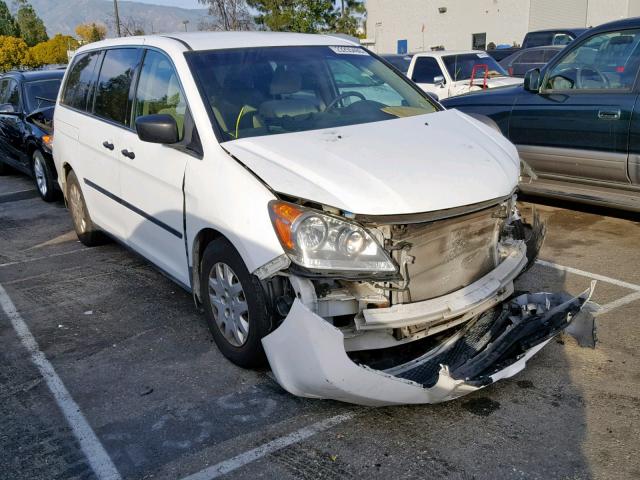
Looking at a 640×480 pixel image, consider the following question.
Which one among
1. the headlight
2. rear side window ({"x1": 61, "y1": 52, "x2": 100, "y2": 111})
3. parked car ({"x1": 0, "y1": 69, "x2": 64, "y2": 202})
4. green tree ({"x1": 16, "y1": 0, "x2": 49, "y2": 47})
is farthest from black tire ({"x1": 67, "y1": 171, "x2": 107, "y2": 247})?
green tree ({"x1": 16, "y1": 0, "x2": 49, "y2": 47})

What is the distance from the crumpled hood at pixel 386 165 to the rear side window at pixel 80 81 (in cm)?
264

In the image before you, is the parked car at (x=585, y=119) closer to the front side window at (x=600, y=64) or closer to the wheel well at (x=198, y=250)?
the front side window at (x=600, y=64)

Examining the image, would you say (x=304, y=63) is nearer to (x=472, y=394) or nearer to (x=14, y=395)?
(x=472, y=394)

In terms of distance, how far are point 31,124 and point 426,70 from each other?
787 centimetres

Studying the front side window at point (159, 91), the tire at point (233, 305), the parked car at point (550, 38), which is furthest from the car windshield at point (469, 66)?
the tire at point (233, 305)

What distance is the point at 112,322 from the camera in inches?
184

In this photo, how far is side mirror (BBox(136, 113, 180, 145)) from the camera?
12.6ft

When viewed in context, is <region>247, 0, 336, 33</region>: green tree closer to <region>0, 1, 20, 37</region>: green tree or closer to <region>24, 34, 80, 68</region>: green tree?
<region>24, 34, 80, 68</region>: green tree

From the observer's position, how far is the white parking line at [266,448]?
2.94 meters

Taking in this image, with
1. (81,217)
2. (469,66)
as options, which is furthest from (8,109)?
(469,66)

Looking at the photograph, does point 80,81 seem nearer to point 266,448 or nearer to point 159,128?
point 159,128

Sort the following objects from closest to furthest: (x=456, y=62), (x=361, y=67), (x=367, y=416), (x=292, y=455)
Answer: (x=292, y=455) → (x=367, y=416) → (x=361, y=67) → (x=456, y=62)

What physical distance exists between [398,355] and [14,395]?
2.17 meters

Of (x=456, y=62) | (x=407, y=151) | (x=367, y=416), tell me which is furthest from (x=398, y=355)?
(x=456, y=62)
